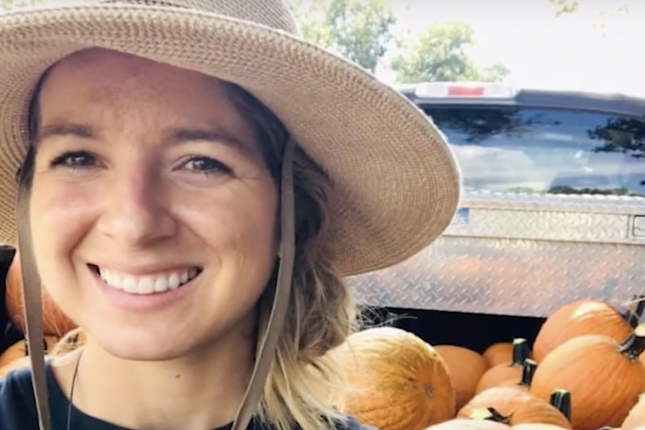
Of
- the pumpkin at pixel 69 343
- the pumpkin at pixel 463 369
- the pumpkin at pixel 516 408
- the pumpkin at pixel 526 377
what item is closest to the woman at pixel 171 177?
the pumpkin at pixel 69 343

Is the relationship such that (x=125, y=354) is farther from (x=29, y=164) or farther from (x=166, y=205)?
(x=29, y=164)

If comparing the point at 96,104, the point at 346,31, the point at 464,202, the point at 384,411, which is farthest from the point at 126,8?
the point at 346,31

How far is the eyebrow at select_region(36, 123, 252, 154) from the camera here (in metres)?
1.41

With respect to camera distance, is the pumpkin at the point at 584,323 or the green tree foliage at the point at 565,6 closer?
the pumpkin at the point at 584,323

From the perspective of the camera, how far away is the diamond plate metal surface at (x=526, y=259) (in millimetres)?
3375

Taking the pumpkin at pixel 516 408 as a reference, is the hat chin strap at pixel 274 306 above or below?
above

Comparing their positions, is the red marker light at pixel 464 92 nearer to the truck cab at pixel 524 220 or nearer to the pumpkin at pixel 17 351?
the truck cab at pixel 524 220

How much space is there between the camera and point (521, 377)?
122 inches

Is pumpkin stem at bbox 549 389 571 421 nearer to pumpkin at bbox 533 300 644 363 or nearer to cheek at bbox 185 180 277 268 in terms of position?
pumpkin at bbox 533 300 644 363

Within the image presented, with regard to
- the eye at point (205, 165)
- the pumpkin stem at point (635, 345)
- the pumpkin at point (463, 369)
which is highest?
the eye at point (205, 165)

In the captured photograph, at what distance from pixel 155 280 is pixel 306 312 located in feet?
1.43

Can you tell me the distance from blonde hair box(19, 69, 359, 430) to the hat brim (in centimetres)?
3

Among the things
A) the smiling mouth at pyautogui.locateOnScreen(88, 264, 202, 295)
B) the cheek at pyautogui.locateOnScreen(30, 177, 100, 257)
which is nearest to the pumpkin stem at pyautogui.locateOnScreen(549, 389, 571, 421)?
Result: the smiling mouth at pyautogui.locateOnScreen(88, 264, 202, 295)

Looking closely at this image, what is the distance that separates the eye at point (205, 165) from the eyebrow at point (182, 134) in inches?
1.1
